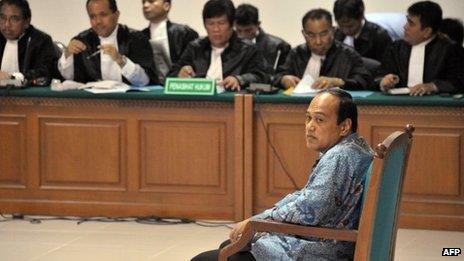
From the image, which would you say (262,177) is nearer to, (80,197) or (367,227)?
(80,197)

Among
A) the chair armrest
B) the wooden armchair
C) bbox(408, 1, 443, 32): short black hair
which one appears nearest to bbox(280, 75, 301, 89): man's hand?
bbox(408, 1, 443, 32): short black hair

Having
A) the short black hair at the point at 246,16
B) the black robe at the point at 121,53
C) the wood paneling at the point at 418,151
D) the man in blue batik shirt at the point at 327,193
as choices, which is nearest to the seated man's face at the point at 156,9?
the black robe at the point at 121,53

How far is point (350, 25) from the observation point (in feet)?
29.2

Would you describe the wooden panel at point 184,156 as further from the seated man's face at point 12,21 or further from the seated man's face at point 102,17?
the seated man's face at point 12,21

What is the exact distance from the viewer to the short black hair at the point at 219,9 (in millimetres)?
7883

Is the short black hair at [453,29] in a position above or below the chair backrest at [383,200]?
above

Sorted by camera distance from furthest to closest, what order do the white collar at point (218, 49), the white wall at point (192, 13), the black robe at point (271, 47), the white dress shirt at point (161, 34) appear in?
the white wall at point (192, 13)
the black robe at point (271, 47)
the white dress shirt at point (161, 34)
the white collar at point (218, 49)

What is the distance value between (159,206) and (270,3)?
4379mm

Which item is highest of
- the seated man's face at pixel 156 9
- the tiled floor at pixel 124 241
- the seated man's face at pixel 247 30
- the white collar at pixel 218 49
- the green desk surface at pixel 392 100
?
the seated man's face at pixel 156 9

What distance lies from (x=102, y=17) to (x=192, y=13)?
3.67m

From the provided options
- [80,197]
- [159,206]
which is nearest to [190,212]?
[159,206]

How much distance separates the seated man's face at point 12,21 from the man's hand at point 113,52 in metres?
0.80

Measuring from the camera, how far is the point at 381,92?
755 centimetres

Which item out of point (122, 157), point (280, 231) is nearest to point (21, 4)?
point (122, 157)
